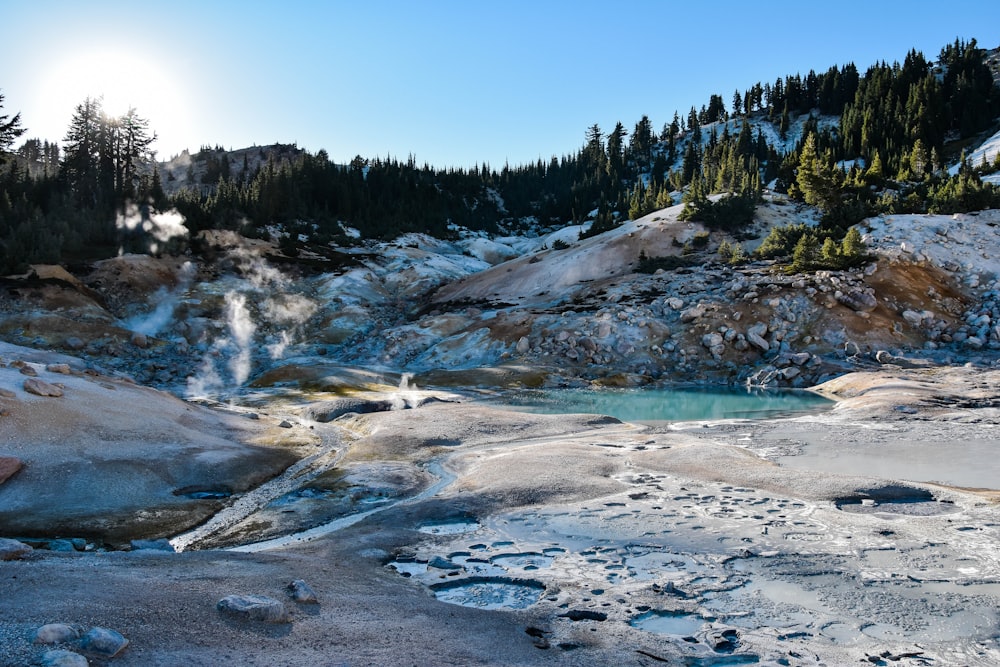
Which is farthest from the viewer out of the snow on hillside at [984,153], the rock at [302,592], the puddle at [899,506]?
the snow on hillside at [984,153]

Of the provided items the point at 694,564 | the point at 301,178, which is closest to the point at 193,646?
the point at 694,564

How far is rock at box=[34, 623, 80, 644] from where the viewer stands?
177 inches

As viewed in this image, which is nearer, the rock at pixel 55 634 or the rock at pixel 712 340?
the rock at pixel 55 634

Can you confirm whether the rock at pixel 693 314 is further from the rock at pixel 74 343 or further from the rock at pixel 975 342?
the rock at pixel 74 343

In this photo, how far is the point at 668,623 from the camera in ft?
22.6

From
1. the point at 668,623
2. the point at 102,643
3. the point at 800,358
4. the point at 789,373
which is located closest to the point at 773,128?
the point at 800,358

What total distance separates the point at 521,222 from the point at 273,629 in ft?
383

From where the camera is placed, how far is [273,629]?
18.5ft

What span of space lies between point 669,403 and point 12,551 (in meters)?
26.5

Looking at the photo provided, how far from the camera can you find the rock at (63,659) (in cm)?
415

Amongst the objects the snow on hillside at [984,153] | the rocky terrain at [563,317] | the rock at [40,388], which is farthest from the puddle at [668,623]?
the snow on hillside at [984,153]

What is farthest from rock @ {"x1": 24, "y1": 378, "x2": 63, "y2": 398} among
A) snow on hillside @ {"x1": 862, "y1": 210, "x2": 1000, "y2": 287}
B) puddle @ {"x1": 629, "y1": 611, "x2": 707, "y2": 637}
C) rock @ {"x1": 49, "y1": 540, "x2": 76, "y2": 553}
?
snow on hillside @ {"x1": 862, "y1": 210, "x2": 1000, "y2": 287}

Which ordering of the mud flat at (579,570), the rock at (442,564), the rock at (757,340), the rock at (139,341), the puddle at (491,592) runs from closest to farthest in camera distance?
the mud flat at (579,570), the puddle at (491,592), the rock at (442,564), the rock at (757,340), the rock at (139,341)

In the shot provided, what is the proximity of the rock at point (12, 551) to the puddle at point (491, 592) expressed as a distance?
15.2ft
